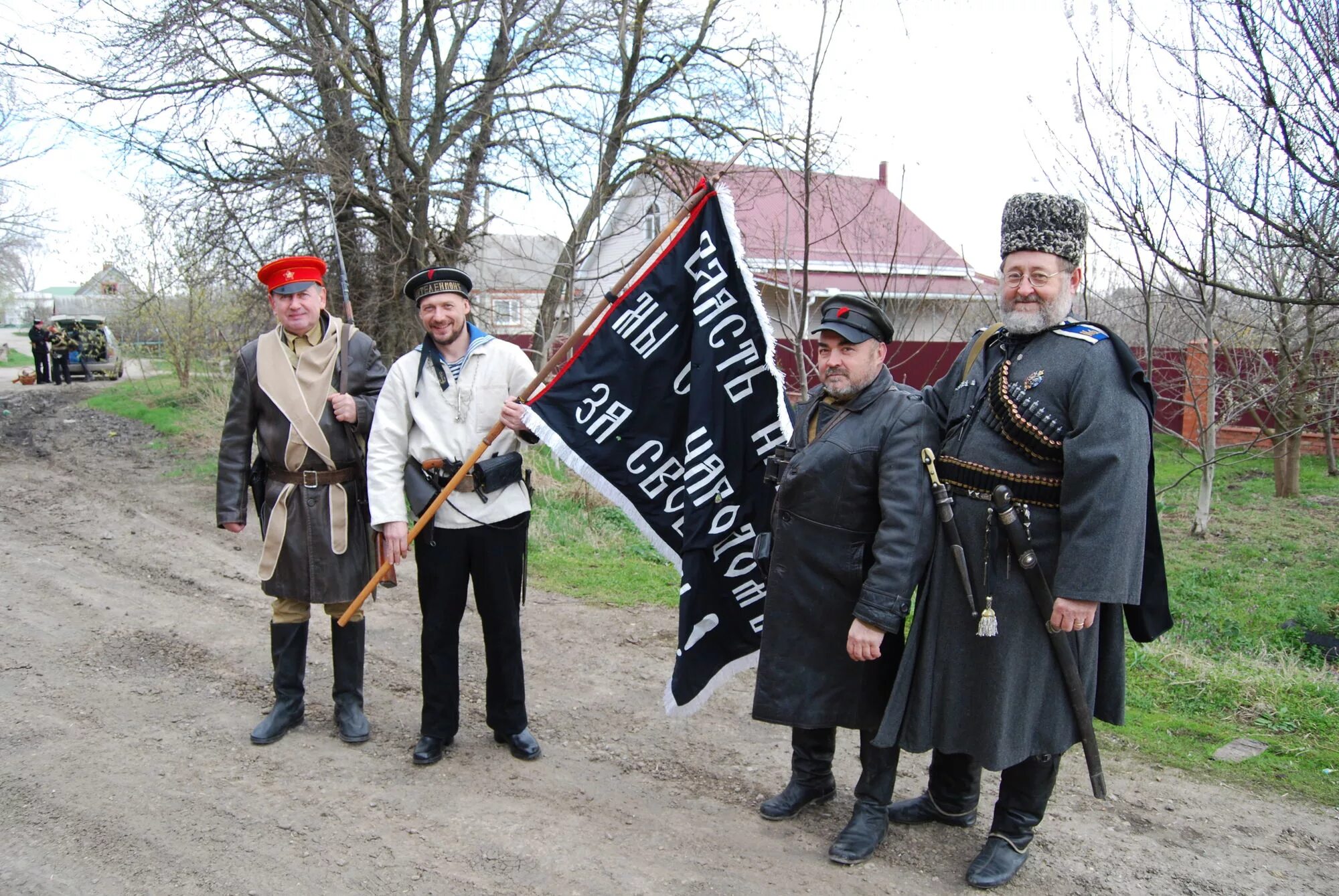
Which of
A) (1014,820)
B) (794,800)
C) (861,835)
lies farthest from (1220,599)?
(861,835)

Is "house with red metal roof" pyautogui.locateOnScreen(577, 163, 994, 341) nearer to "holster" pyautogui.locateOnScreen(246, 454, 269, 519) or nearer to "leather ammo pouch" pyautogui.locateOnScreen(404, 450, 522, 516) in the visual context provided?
"leather ammo pouch" pyautogui.locateOnScreen(404, 450, 522, 516)

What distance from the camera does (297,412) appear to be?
4.15 m

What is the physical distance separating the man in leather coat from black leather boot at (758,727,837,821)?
0.74 feet

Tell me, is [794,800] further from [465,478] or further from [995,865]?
[465,478]

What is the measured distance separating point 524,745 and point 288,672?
1.15m

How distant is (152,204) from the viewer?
10711 mm

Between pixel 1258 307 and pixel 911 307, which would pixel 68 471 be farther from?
pixel 1258 307

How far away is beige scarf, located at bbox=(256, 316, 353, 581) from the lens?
13.6ft

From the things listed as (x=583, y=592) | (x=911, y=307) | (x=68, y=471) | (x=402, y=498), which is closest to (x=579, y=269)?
(x=911, y=307)

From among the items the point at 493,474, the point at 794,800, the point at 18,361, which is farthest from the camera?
the point at 18,361

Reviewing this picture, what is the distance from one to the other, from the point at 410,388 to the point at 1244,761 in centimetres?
396

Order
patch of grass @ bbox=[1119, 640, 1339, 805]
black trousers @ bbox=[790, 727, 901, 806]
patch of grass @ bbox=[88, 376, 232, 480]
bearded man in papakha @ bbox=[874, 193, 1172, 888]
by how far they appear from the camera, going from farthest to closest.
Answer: patch of grass @ bbox=[88, 376, 232, 480] < patch of grass @ bbox=[1119, 640, 1339, 805] < black trousers @ bbox=[790, 727, 901, 806] < bearded man in papakha @ bbox=[874, 193, 1172, 888]

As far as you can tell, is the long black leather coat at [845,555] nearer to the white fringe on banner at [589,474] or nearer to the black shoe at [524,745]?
the white fringe on banner at [589,474]

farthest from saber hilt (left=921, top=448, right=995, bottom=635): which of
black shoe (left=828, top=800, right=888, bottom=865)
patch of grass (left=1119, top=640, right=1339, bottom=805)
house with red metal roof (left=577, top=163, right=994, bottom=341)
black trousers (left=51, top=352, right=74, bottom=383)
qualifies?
black trousers (left=51, top=352, right=74, bottom=383)
